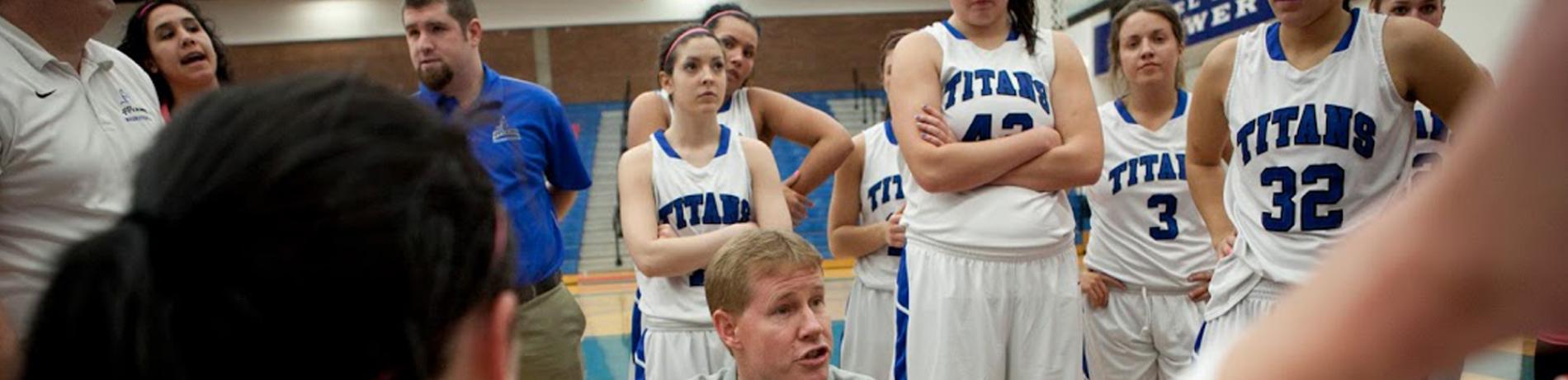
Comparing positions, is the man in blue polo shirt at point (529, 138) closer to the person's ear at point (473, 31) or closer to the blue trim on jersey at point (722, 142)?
the person's ear at point (473, 31)

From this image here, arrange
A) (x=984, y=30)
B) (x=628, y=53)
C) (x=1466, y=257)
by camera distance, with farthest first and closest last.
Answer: (x=628, y=53)
(x=984, y=30)
(x=1466, y=257)

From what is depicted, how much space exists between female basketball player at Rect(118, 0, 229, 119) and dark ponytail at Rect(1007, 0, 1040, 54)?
2.88 m

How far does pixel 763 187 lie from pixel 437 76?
4.05 feet

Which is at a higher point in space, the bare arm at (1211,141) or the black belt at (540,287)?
the bare arm at (1211,141)

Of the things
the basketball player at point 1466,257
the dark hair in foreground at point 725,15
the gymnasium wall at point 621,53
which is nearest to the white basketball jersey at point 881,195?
the dark hair in foreground at point 725,15

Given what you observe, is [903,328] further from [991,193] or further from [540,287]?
[540,287]

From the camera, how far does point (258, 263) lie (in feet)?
2.37

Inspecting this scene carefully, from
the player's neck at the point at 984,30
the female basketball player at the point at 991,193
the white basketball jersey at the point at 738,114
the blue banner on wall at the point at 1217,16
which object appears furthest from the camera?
the blue banner on wall at the point at 1217,16

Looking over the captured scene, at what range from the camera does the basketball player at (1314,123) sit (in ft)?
9.43

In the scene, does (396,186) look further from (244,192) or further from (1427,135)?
(1427,135)

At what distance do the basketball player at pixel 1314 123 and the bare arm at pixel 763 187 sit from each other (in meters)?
1.54

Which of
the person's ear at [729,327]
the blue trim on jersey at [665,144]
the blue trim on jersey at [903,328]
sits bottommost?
the blue trim on jersey at [903,328]

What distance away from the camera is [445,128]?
0.87 metres

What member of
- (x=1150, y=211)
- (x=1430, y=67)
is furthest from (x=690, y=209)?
(x=1430, y=67)
